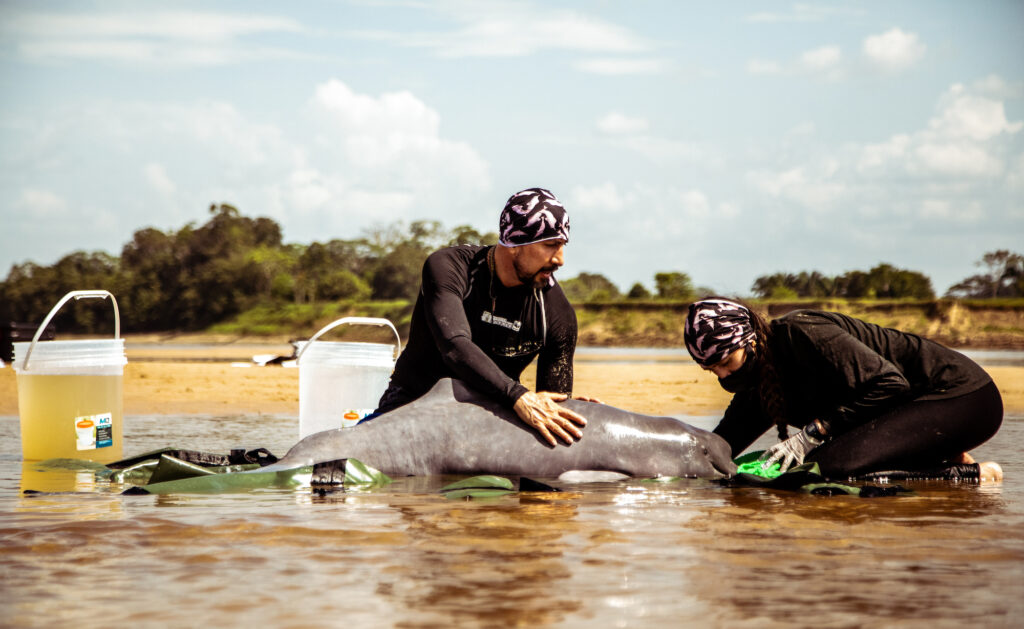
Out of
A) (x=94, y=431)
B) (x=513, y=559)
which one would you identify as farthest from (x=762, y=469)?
(x=94, y=431)

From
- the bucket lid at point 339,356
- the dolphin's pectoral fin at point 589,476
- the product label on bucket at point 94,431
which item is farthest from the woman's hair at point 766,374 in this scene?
the product label on bucket at point 94,431

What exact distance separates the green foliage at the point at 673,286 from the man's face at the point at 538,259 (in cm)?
4564

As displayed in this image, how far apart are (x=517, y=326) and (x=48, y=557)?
3136 millimetres

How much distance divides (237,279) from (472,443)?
6567 cm

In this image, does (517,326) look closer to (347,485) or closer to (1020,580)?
(347,485)

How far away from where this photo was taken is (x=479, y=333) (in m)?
6.07

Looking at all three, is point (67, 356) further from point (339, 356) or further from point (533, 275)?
point (533, 275)

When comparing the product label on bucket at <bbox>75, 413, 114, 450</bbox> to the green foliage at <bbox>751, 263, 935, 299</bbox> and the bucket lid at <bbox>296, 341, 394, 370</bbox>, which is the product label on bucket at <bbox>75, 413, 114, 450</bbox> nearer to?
the bucket lid at <bbox>296, 341, 394, 370</bbox>

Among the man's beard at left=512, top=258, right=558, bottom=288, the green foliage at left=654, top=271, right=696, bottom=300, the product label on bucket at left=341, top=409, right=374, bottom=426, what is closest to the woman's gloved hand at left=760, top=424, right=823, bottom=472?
the man's beard at left=512, top=258, right=558, bottom=288

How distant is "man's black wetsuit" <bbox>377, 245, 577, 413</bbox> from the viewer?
5.57 meters

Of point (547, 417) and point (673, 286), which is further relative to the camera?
point (673, 286)

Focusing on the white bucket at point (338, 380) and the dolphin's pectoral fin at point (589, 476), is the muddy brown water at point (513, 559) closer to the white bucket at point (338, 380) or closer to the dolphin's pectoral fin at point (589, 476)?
the dolphin's pectoral fin at point (589, 476)

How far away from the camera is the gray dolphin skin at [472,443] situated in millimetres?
5805

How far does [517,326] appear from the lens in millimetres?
6043
